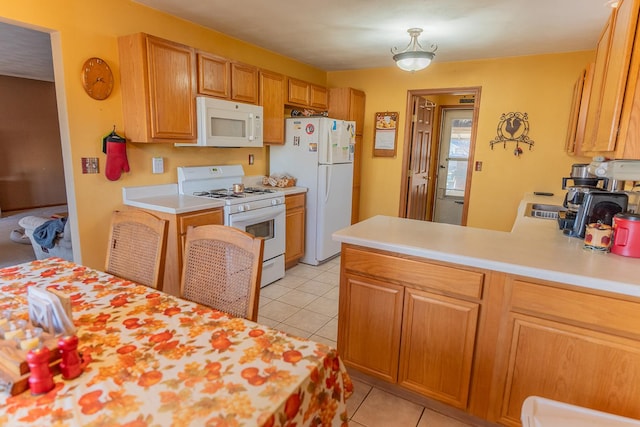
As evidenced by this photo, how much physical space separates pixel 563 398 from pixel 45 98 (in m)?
8.43

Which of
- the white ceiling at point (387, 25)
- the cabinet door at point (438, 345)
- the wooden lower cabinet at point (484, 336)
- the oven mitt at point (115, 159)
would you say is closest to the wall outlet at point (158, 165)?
the oven mitt at point (115, 159)

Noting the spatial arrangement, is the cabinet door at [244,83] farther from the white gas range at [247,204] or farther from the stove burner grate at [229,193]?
the stove burner grate at [229,193]

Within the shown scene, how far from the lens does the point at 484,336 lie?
1.59 m

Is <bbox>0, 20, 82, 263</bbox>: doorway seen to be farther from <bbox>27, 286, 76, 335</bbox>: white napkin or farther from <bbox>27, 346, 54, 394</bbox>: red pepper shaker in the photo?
<bbox>27, 346, 54, 394</bbox>: red pepper shaker

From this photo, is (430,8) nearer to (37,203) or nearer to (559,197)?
(559,197)

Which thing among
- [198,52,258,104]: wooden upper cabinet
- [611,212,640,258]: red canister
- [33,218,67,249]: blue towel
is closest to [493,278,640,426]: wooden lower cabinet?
[611,212,640,258]: red canister

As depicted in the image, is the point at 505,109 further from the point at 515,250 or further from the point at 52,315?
the point at 52,315

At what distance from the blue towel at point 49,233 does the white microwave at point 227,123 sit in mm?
1441

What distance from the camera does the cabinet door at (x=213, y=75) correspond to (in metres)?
Result: 2.90

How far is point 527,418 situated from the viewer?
106 cm

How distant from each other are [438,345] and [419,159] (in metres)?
3.55

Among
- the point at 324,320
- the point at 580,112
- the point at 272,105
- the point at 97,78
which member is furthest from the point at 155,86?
the point at 580,112

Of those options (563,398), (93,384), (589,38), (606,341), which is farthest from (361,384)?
(589,38)

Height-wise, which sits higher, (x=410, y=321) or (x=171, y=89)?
(x=171, y=89)
